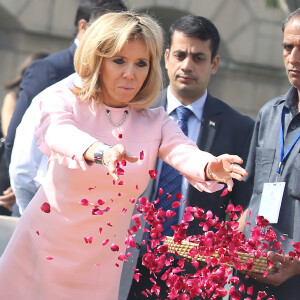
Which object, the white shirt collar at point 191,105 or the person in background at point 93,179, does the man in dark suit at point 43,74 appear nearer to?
the white shirt collar at point 191,105

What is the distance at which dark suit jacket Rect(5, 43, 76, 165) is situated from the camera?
513 centimetres

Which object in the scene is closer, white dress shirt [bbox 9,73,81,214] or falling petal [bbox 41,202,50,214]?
falling petal [bbox 41,202,50,214]

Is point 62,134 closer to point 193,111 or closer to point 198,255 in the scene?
point 198,255

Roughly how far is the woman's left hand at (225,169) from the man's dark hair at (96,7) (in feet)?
6.77

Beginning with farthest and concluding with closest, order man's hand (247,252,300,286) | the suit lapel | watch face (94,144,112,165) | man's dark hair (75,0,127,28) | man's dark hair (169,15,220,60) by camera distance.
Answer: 1. man's dark hair (75,0,127,28)
2. man's dark hair (169,15,220,60)
3. the suit lapel
4. man's hand (247,252,300,286)
5. watch face (94,144,112,165)

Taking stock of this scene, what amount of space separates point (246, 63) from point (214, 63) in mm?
6526

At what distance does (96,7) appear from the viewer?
16.9 ft

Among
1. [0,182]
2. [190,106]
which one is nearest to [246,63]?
[0,182]

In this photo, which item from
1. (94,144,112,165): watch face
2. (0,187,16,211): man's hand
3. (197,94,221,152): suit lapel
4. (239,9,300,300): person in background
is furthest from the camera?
(0,187,16,211): man's hand

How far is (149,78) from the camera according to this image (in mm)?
3568

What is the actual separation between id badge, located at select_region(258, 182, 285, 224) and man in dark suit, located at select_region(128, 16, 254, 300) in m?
0.45

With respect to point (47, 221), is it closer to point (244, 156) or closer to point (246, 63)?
point (244, 156)

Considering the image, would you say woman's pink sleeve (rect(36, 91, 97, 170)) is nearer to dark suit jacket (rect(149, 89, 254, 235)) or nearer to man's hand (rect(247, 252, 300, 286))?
man's hand (rect(247, 252, 300, 286))

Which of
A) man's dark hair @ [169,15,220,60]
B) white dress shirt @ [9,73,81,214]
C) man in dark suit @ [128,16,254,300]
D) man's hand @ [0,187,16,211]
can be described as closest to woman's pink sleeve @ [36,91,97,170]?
man in dark suit @ [128,16,254,300]
